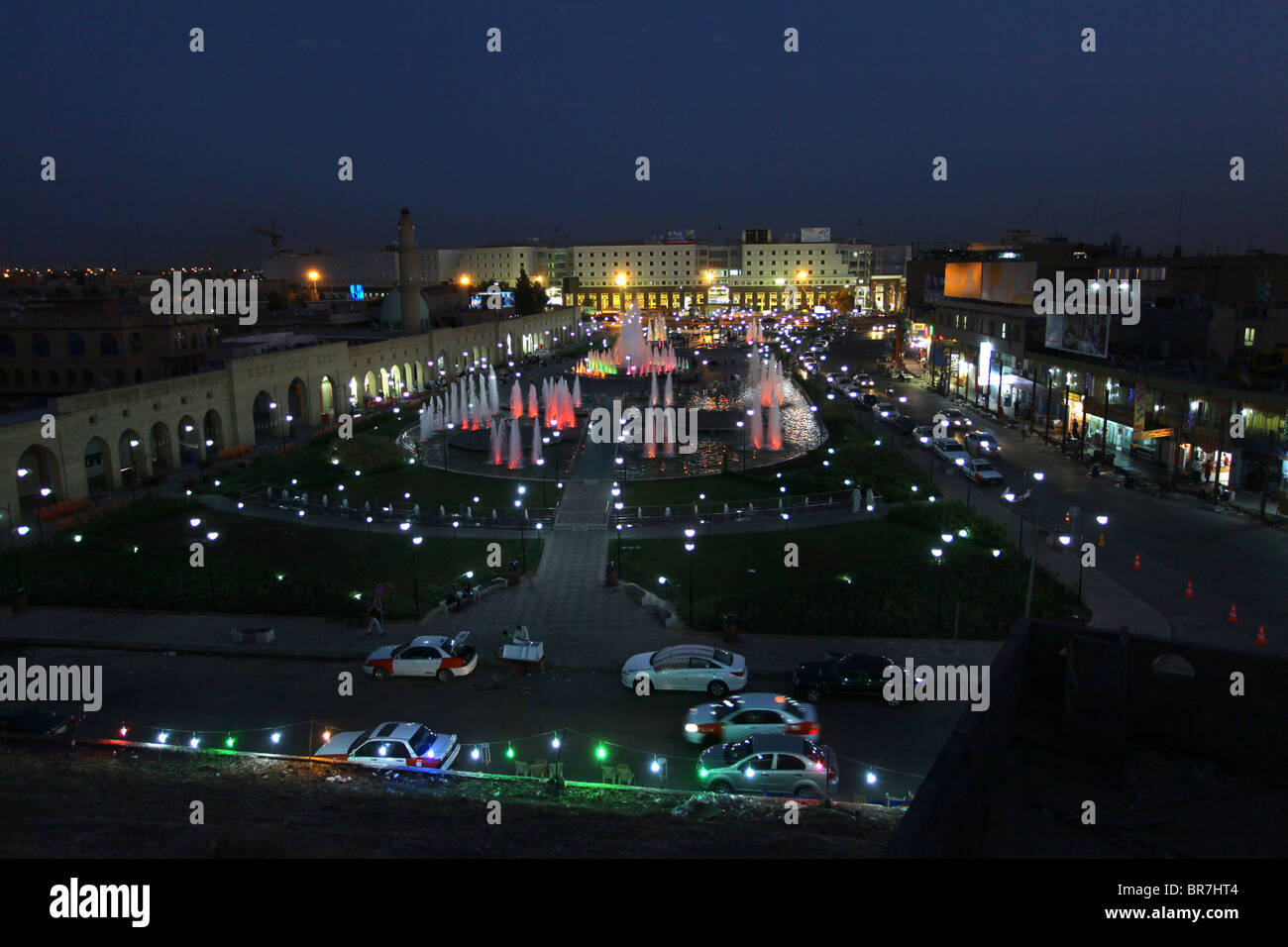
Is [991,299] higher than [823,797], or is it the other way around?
[991,299]

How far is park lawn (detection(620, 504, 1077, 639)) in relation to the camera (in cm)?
1623

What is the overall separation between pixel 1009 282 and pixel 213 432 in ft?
138

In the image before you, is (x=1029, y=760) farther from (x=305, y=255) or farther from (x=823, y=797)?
(x=305, y=255)

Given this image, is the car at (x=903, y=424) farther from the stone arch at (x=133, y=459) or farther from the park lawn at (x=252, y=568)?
the stone arch at (x=133, y=459)

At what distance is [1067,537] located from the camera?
20359mm

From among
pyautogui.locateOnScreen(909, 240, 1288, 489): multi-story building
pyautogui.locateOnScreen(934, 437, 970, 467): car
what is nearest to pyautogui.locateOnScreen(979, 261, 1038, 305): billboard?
pyautogui.locateOnScreen(909, 240, 1288, 489): multi-story building

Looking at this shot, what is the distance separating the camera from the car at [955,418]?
38522 mm

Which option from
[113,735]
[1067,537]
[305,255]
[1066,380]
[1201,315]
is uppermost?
[305,255]

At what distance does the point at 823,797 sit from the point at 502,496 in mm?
17177

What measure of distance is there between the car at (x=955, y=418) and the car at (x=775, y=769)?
29.0m

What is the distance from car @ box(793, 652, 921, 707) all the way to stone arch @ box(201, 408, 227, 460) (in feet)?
95.0

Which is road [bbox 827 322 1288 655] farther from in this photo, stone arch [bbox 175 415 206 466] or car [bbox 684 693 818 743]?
stone arch [bbox 175 415 206 466]

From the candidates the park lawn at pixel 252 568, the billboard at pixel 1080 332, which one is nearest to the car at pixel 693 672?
the park lawn at pixel 252 568
